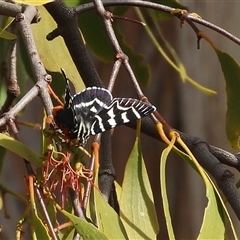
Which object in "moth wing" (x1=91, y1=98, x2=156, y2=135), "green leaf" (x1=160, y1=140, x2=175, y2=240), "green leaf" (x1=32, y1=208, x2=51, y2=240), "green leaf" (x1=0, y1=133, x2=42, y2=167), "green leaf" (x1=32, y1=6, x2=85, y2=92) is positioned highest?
"green leaf" (x1=32, y1=6, x2=85, y2=92)

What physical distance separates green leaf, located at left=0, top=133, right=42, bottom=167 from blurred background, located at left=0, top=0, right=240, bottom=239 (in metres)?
0.88

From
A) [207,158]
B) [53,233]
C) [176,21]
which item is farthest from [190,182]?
[53,233]

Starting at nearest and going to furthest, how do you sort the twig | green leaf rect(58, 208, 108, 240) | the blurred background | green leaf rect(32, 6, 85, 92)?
green leaf rect(58, 208, 108, 240) < the twig < green leaf rect(32, 6, 85, 92) < the blurred background

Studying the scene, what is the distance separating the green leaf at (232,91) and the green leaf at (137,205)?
0.16 metres

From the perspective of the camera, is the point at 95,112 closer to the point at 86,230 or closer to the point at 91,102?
the point at 91,102

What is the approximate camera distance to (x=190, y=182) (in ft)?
4.29

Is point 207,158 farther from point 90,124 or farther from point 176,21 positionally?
point 176,21

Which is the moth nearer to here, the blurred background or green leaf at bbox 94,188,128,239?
green leaf at bbox 94,188,128,239

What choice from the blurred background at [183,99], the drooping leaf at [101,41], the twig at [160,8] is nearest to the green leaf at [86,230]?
the twig at [160,8]

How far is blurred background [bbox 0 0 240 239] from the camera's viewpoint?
1.23 metres

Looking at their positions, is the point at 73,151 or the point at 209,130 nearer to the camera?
the point at 73,151

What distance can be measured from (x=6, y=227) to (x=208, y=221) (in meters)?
1.08

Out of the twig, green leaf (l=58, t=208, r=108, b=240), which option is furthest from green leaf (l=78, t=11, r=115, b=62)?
green leaf (l=58, t=208, r=108, b=240)

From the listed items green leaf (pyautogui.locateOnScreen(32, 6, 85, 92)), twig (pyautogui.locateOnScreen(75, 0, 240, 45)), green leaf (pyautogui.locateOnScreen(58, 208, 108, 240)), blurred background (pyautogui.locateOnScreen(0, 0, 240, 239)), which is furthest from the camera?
blurred background (pyautogui.locateOnScreen(0, 0, 240, 239))
